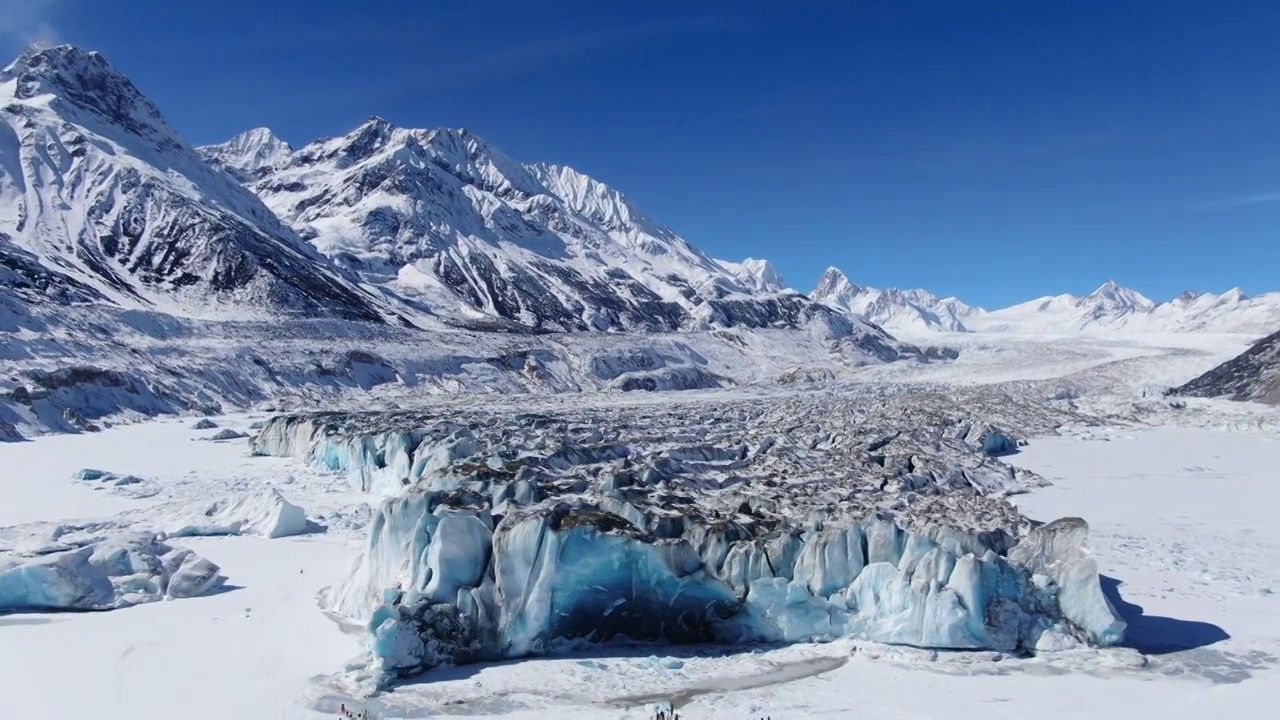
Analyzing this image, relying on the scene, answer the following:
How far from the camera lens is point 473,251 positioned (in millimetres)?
120562

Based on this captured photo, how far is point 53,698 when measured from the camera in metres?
10.9

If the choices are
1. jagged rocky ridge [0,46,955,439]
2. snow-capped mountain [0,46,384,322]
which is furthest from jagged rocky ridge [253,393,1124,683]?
snow-capped mountain [0,46,384,322]

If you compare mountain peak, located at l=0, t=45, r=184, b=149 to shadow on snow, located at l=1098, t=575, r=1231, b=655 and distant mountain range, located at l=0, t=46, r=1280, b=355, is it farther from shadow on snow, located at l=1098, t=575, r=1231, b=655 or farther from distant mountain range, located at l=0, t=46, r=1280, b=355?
shadow on snow, located at l=1098, t=575, r=1231, b=655

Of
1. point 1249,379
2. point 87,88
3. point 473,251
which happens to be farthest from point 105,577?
point 473,251

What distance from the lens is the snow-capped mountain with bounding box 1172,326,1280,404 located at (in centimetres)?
5394

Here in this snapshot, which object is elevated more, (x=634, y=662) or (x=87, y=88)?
(x=87, y=88)

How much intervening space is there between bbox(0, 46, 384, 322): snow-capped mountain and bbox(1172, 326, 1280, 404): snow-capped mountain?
218 ft

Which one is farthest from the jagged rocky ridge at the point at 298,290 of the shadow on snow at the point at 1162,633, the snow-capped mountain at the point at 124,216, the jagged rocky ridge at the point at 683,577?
the shadow on snow at the point at 1162,633

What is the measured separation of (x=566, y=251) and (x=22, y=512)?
120502mm

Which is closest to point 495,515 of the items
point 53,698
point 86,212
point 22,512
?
point 53,698

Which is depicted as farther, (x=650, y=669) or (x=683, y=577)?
(x=683, y=577)

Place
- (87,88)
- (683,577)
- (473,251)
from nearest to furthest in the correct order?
(683,577)
(87,88)
(473,251)

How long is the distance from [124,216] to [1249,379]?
3547 inches

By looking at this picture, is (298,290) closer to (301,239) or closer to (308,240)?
(301,239)
